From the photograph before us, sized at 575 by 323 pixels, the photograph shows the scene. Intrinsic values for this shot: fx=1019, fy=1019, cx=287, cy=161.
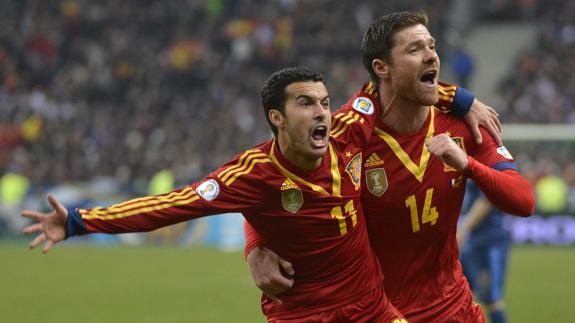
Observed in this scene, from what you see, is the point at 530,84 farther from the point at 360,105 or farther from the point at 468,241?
the point at 360,105

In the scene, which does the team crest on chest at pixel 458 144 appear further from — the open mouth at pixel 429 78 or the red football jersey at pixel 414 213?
the open mouth at pixel 429 78

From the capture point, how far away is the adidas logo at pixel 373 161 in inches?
227

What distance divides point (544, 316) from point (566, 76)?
552 inches

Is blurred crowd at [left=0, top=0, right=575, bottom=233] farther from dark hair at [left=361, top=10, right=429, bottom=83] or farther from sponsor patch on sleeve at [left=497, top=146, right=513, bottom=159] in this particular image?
sponsor patch on sleeve at [left=497, top=146, right=513, bottom=159]

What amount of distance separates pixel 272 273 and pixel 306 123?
819 millimetres

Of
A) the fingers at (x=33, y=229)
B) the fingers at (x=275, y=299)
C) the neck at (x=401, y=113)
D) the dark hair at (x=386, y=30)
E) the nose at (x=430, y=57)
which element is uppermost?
the dark hair at (x=386, y=30)

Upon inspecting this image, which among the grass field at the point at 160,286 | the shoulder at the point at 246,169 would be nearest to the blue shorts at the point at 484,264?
the grass field at the point at 160,286

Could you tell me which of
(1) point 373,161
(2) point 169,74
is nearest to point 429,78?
(1) point 373,161

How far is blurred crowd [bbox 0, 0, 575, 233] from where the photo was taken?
2572 cm

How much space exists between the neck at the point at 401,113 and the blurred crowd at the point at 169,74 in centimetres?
1811

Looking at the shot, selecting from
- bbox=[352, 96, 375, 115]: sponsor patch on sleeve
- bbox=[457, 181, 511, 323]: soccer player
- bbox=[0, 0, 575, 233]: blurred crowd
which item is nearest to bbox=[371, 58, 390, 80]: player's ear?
bbox=[352, 96, 375, 115]: sponsor patch on sleeve

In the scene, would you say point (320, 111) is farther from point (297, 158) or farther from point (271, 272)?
point (271, 272)

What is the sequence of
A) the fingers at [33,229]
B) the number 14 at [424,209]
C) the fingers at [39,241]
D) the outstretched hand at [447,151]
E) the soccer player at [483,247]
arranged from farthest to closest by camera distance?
the soccer player at [483,247] < the number 14 at [424,209] < the outstretched hand at [447,151] < the fingers at [39,241] < the fingers at [33,229]

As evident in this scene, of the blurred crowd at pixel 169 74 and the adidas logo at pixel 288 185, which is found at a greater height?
the blurred crowd at pixel 169 74
